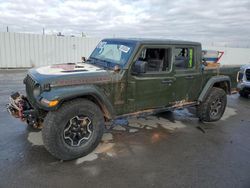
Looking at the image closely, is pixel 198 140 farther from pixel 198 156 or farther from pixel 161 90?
pixel 161 90

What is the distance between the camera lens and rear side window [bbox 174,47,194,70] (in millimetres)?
5051

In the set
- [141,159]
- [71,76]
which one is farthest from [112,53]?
[141,159]

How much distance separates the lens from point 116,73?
4113 millimetres

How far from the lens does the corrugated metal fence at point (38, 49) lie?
50.1 ft

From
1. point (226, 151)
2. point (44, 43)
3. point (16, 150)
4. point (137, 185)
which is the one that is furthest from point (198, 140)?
point (44, 43)

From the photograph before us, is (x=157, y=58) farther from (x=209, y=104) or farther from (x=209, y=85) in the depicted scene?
(x=209, y=104)

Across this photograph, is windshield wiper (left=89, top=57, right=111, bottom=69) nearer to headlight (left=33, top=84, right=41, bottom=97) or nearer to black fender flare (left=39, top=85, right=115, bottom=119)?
black fender flare (left=39, top=85, right=115, bottom=119)

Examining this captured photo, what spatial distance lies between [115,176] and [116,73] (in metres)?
1.71

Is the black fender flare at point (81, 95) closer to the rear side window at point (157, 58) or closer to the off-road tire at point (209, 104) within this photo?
the rear side window at point (157, 58)

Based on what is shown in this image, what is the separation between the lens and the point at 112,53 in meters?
4.71

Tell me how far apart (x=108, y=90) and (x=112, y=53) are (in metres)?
0.99

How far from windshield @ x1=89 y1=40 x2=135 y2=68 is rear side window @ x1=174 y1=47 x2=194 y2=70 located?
3.94 ft

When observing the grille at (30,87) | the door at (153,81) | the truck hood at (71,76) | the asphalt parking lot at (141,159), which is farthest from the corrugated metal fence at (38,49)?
the door at (153,81)

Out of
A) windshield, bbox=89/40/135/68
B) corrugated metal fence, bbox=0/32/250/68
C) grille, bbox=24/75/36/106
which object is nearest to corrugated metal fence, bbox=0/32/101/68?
corrugated metal fence, bbox=0/32/250/68
